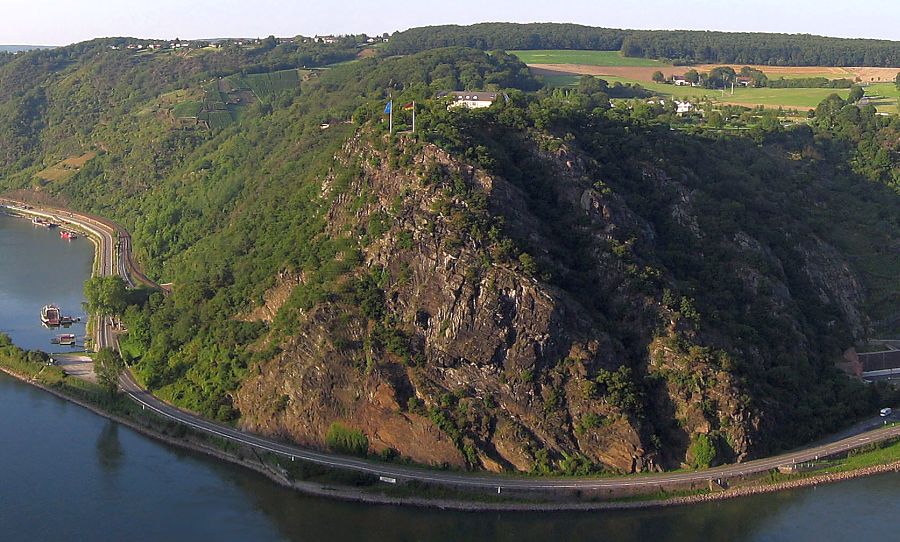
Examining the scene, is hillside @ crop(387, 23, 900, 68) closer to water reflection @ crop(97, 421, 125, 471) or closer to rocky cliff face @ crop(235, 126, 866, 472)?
rocky cliff face @ crop(235, 126, 866, 472)

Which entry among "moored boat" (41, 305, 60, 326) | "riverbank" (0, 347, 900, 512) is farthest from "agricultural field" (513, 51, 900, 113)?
"riverbank" (0, 347, 900, 512)

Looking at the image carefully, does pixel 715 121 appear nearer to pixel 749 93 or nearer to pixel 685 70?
pixel 749 93

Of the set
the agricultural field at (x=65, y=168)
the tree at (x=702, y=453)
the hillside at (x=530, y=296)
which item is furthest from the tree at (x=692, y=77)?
the tree at (x=702, y=453)

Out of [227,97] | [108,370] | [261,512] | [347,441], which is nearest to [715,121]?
[347,441]

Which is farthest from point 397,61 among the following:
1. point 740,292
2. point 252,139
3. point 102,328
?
point 740,292

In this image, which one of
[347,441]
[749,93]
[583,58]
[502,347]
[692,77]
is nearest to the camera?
[347,441]

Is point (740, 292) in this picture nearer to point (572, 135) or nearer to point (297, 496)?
point (572, 135)

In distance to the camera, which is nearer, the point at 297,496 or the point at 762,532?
the point at 762,532
